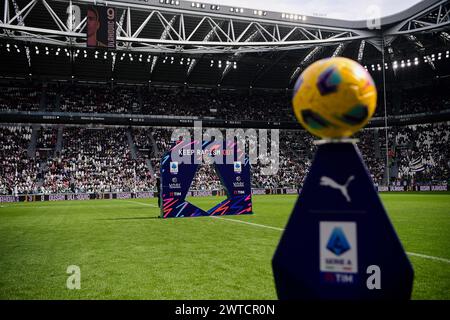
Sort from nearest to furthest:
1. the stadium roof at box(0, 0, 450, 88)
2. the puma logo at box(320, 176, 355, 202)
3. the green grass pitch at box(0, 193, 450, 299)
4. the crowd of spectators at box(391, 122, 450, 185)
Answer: the puma logo at box(320, 176, 355, 202)
the green grass pitch at box(0, 193, 450, 299)
the stadium roof at box(0, 0, 450, 88)
the crowd of spectators at box(391, 122, 450, 185)

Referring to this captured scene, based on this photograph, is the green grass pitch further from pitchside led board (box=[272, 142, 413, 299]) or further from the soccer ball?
the soccer ball

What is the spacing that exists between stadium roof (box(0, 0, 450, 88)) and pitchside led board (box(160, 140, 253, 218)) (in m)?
16.5

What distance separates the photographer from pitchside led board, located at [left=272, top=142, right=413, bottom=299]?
123 inches

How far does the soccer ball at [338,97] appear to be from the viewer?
3.27 m

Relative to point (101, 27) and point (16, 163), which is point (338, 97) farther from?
point (16, 163)

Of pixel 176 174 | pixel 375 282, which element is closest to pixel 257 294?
pixel 375 282

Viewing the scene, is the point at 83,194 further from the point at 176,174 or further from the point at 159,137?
the point at 176,174

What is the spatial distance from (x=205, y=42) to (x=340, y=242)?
30208 millimetres

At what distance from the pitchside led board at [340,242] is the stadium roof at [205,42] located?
28.5 m

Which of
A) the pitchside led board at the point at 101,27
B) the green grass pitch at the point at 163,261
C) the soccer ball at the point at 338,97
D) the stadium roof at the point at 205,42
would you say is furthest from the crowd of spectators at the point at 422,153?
the soccer ball at the point at 338,97

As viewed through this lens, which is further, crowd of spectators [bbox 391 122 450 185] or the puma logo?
crowd of spectators [bbox 391 122 450 185]

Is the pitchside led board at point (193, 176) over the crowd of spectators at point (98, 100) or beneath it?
beneath

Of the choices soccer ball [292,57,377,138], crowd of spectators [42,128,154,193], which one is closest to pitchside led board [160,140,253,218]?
soccer ball [292,57,377,138]

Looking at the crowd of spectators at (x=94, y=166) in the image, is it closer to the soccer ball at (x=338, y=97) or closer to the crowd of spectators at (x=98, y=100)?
the crowd of spectators at (x=98, y=100)
